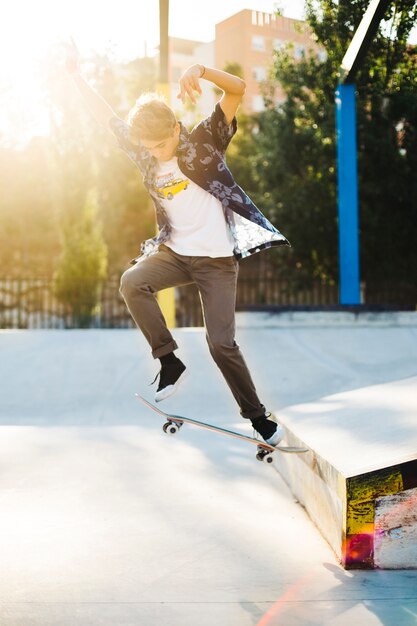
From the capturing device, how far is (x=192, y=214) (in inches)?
161

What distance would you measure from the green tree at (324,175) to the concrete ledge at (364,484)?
37.2 feet

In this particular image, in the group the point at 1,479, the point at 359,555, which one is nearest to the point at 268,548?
the point at 359,555

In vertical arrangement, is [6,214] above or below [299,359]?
above

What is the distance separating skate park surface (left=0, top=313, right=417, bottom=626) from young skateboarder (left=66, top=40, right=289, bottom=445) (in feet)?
2.50

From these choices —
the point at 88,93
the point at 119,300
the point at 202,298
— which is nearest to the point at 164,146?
the point at 88,93

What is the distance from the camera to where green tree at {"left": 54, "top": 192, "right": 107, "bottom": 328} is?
15.7 meters

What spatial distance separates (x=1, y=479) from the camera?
16.1 ft

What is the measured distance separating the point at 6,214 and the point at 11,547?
25787mm

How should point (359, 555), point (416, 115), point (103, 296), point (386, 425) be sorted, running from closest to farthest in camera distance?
1. point (359, 555)
2. point (386, 425)
3. point (416, 115)
4. point (103, 296)

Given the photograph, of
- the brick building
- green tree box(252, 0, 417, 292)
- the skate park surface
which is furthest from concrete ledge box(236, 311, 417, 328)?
green tree box(252, 0, 417, 292)

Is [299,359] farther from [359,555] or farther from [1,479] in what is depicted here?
[359,555]

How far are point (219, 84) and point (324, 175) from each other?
1478cm

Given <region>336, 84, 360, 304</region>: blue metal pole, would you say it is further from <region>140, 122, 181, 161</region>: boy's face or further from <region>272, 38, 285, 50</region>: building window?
<region>272, 38, 285, 50</region>: building window

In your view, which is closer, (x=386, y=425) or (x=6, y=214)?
(x=386, y=425)
